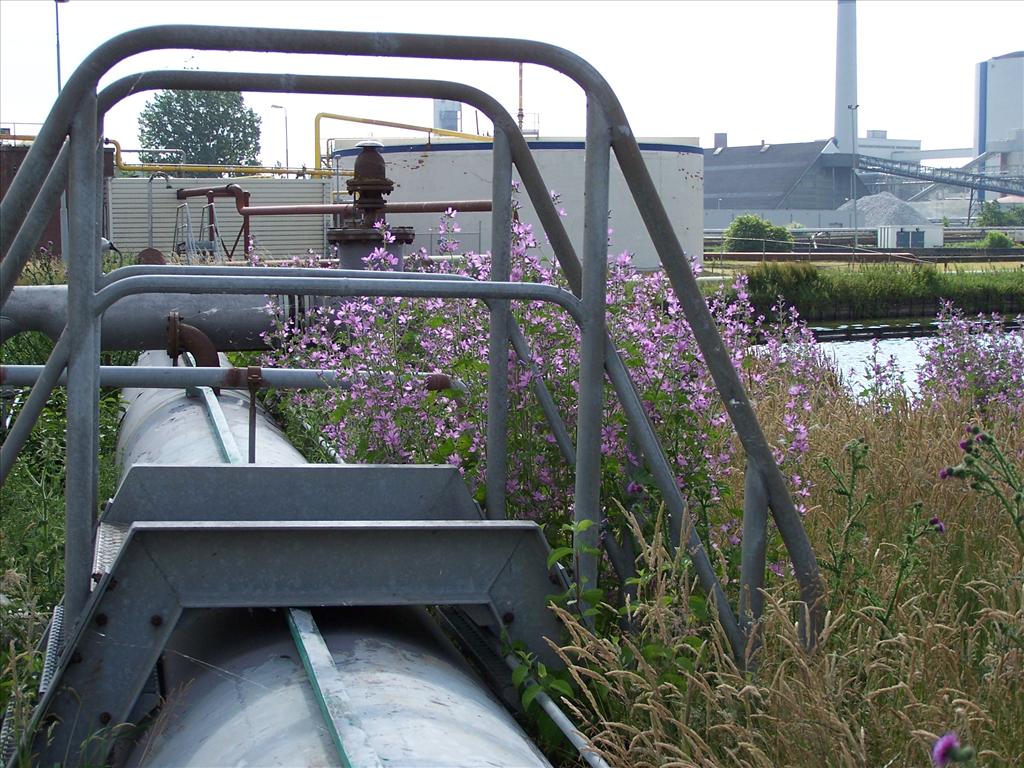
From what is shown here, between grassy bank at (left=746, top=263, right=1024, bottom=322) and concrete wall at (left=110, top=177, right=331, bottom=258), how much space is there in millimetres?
11260

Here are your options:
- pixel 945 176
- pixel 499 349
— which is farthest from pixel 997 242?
pixel 945 176

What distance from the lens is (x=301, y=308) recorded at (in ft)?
23.2

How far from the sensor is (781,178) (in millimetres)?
110750

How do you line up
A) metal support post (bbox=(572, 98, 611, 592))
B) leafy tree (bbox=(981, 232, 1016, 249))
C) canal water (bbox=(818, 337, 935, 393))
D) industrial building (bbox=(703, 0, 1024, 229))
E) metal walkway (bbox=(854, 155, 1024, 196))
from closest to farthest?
metal support post (bbox=(572, 98, 611, 592)) < canal water (bbox=(818, 337, 935, 393)) < leafy tree (bbox=(981, 232, 1016, 249)) < industrial building (bbox=(703, 0, 1024, 229)) < metal walkway (bbox=(854, 155, 1024, 196))

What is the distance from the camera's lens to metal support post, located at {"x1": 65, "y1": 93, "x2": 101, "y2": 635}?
2.46 meters

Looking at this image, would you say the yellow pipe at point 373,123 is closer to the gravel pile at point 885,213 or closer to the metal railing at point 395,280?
the metal railing at point 395,280

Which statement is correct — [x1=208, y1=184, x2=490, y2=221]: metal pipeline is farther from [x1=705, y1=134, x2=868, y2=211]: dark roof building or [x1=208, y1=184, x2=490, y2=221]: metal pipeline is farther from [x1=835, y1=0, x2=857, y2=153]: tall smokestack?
[x1=835, y1=0, x2=857, y2=153]: tall smokestack

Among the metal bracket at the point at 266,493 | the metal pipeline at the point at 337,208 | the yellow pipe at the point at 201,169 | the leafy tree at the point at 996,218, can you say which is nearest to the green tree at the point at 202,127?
the leafy tree at the point at 996,218

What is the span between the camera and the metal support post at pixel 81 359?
246 cm

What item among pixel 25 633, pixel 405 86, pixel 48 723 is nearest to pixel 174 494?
pixel 25 633

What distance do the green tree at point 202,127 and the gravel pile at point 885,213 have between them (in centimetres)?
5074

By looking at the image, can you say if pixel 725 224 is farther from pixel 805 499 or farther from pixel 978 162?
pixel 805 499

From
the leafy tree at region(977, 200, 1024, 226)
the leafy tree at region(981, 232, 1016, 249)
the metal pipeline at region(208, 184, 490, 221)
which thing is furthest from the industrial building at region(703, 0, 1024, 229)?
the metal pipeline at region(208, 184, 490, 221)

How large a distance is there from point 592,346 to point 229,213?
97.9 ft
